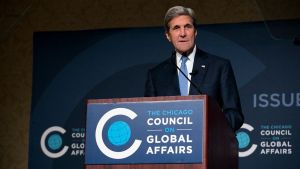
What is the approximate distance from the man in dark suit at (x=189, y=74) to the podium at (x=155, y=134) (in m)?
0.92

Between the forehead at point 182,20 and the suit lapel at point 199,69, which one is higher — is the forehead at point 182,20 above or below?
above

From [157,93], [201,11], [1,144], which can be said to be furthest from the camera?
[1,144]

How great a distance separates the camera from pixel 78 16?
5930 mm

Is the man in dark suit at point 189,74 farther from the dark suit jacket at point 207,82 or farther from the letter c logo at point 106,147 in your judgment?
the letter c logo at point 106,147

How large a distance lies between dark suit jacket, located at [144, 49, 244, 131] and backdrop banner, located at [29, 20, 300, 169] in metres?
1.41

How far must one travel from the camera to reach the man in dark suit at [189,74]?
3676 millimetres

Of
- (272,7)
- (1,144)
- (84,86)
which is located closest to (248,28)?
(272,7)

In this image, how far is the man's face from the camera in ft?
12.0

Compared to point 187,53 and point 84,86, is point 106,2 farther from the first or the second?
point 187,53

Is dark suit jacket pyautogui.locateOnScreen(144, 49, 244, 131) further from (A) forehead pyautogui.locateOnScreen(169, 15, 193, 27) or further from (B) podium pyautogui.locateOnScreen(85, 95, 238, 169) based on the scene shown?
(B) podium pyautogui.locateOnScreen(85, 95, 238, 169)

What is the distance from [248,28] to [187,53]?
5.52ft

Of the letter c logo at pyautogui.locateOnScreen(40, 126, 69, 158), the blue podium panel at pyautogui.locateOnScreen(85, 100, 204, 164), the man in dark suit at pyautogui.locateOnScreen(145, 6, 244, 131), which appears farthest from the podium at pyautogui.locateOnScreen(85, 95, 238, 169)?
the letter c logo at pyautogui.locateOnScreen(40, 126, 69, 158)

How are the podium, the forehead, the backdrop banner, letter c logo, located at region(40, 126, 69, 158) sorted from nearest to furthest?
1. the podium
2. the forehead
3. the backdrop banner
4. letter c logo, located at region(40, 126, 69, 158)

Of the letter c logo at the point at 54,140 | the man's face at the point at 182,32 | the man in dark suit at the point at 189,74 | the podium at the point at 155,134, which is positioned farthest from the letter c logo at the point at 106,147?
the letter c logo at the point at 54,140
